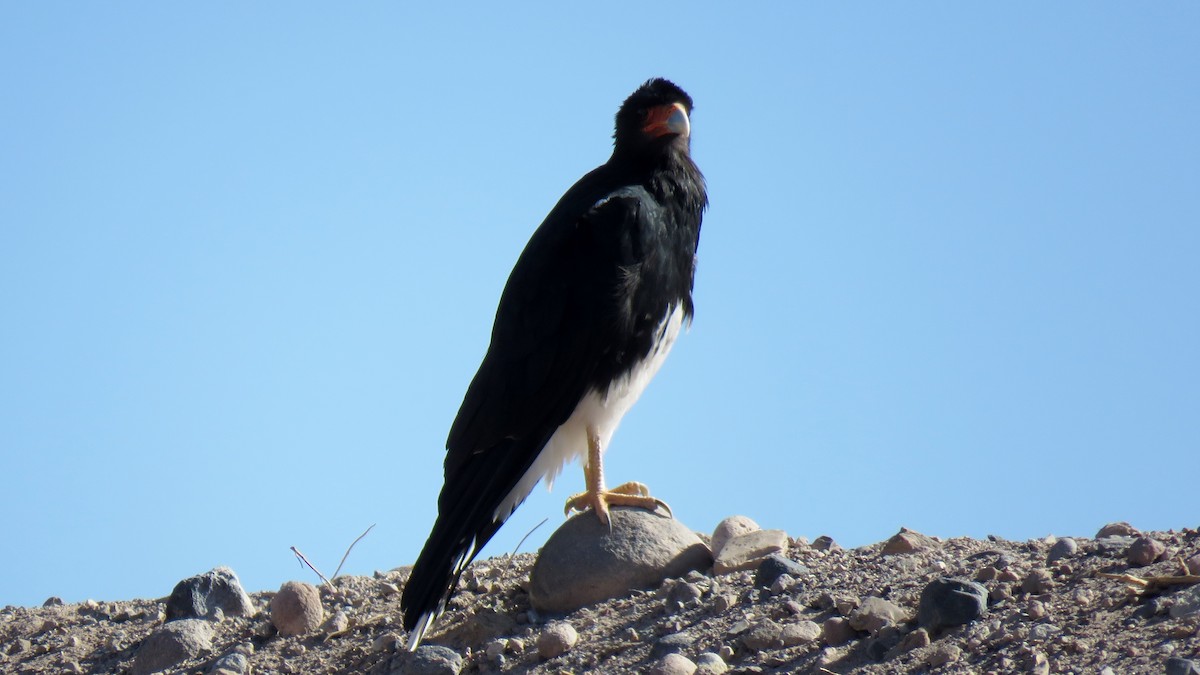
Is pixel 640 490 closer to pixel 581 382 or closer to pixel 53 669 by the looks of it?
pixel 581 382

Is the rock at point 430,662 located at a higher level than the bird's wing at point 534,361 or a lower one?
lower

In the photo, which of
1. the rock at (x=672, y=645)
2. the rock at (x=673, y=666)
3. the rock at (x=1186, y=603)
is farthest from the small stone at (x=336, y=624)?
the rock at (x=1186, y=603)

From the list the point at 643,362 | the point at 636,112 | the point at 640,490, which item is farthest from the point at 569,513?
the point at 636,112

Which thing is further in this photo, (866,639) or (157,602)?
(157,602)

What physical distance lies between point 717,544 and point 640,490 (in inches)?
20.2

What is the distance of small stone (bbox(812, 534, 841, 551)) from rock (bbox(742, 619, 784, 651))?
128cm

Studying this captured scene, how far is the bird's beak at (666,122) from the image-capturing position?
6918 mm

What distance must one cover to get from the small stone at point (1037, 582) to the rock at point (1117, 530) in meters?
1.04

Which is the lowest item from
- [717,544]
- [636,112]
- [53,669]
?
[53,669]

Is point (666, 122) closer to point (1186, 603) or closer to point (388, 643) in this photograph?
point (388, 643)

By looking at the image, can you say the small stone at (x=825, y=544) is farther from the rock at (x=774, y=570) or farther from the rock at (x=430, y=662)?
the rock at (x=430, y=662)

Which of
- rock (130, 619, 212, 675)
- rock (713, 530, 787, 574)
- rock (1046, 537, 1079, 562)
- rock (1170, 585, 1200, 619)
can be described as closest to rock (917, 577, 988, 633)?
rock (1170, 585, 1200, 619)

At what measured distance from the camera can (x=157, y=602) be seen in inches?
290

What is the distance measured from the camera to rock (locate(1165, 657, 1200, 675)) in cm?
423
